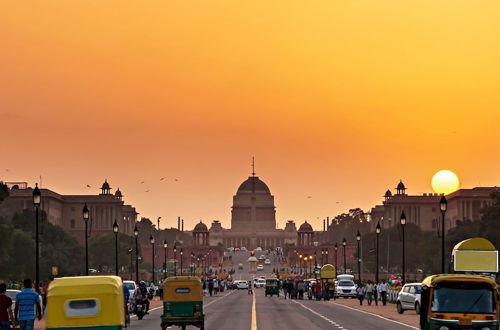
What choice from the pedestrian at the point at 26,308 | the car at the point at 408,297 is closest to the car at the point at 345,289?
the car at the point at 408,297

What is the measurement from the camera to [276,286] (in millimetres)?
119812

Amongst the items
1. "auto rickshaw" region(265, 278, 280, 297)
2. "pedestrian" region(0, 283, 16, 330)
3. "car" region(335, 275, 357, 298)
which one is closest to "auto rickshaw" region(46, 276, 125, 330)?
"pedestrian" region(0, 283, 16, 330)

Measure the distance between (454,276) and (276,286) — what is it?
3429 inches

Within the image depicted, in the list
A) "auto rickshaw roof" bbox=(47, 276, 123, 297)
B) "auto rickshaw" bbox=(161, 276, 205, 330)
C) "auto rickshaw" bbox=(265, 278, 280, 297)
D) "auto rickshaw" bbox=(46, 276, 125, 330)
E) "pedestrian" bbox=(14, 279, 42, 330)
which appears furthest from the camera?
"auto rickshaw" bbox=(265, 278, 280, 297)

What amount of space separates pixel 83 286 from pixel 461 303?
10.4 m

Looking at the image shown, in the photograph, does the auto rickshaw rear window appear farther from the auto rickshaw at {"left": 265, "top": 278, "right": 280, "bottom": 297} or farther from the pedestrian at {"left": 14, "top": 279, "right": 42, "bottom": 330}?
the auto rickshaw at {"left": 265, "top": 278, "right": 280, "bottom": 297}

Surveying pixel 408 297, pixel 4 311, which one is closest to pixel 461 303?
pixel 4 311

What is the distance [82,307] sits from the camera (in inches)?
1126

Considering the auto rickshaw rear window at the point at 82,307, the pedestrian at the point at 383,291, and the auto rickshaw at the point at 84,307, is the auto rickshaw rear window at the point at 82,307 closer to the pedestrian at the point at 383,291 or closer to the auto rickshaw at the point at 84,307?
the auto rickshaw at the point at 84,307

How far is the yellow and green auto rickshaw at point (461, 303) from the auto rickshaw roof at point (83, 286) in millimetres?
8890

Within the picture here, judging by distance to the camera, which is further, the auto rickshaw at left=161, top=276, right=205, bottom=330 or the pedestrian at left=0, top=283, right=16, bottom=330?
the auto rickshaw at left=161, top=276, right=205, bottom=330

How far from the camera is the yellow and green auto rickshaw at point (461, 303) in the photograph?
1283 inches

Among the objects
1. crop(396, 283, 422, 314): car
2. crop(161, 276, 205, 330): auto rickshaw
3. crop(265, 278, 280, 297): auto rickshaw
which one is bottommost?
crop(265, 278, 280, 297): auto rickshaw

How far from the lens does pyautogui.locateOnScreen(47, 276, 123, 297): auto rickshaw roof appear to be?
94.1 feet
